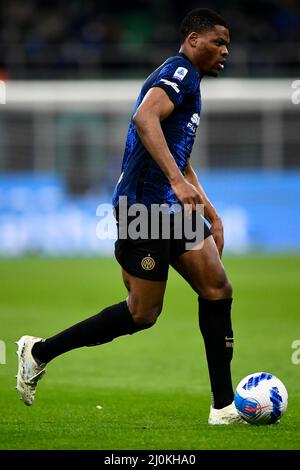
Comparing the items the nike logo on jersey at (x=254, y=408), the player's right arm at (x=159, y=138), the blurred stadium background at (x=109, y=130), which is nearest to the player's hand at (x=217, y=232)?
the player's right arm at (x=159, y=138)

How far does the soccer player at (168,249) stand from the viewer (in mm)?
6414

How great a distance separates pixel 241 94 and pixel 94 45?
4.60 m

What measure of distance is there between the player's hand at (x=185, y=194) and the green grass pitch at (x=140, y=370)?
135cm

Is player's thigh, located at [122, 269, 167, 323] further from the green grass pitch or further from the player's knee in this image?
the green grass pitch

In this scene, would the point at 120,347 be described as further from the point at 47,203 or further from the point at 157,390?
the point at 47,203

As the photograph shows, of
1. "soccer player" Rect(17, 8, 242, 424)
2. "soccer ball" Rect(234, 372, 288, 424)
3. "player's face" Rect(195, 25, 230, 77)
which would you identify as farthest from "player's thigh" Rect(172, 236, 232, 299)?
"player's face" Rect(195, 25, 230, 77)

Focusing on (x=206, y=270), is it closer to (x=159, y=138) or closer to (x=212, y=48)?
(x=159, y=138)

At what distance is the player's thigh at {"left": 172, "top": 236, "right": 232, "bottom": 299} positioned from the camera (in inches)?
252

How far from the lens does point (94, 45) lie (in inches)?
1149

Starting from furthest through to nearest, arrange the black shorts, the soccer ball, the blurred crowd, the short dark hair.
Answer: the blurred crowd → the short dark hair → the black shorts → the soccer ball
